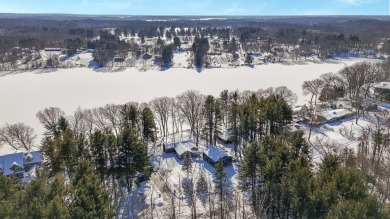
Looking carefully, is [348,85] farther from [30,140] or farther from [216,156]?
[30,140]

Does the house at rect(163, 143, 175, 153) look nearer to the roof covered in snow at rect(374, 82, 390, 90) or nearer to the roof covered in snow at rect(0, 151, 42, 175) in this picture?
the roof covered in snow at rect(0, 151, 42, 175)

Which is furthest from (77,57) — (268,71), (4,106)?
(268,71)

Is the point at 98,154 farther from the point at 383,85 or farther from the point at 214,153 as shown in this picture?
the point at 383,85

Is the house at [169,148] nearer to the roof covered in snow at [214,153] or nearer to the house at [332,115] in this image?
the roof covered in snow at [214,153]

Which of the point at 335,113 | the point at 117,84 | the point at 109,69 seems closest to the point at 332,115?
the point at 335,113

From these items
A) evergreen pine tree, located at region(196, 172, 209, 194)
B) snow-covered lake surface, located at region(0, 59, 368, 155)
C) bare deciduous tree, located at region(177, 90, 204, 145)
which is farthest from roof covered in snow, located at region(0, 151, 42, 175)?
evergreen pine tree, located at region(196, 172, 209, 194)

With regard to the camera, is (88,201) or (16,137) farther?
(16,137)
